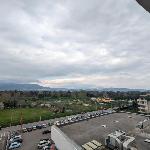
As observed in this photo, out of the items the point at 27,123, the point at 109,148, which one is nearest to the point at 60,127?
the point at 109,148

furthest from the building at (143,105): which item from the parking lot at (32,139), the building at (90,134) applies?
the building at (90,134)

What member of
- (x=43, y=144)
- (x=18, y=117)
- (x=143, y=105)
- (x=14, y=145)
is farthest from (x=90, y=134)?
(x=143, y=105)

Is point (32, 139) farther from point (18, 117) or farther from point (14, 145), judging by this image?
point (18, 117)

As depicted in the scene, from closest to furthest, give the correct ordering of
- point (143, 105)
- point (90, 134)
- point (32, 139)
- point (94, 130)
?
point (90, 134), point (94, 130), point (32, 139), point (143, 105)

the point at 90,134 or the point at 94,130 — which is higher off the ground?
the point at 94,130

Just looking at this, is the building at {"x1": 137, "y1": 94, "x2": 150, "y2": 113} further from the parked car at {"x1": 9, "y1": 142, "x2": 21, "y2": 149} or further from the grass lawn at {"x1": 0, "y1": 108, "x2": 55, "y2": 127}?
the parked car at {"x1": 9, "y1": 142, "x2": 21, "y2": 149}

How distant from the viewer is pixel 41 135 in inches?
1850

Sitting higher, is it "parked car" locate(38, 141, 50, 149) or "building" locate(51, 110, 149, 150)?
"building" locate(51, 110, 149, 150)

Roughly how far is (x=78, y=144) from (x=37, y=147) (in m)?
14.1

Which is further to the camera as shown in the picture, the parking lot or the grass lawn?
the grass lawn

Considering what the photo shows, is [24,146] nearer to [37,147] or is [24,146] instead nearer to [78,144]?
[37,147]

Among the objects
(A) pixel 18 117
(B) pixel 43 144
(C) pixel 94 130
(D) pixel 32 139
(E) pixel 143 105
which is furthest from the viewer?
(E) pixel 143 105

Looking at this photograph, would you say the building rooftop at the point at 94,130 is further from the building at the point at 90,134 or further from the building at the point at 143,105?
the building at the point at 143,105

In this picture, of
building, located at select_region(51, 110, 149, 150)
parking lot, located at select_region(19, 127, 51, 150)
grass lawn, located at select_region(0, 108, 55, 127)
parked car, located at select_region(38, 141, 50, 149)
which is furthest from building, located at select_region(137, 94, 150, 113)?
parked car, located at select_region(38, 141, 50, 149)
